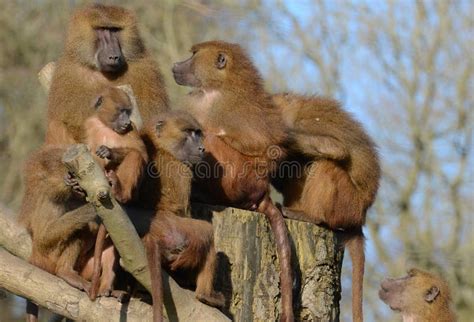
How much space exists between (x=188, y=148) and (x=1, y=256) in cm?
133

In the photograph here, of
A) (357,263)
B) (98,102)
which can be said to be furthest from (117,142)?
(357,263)

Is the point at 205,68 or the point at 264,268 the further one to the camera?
the point at 205,68

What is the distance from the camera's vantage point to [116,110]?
5.84 m

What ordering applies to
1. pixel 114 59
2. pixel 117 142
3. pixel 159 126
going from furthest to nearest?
pixel 114 59, pixel 159 126, pixel 117 142

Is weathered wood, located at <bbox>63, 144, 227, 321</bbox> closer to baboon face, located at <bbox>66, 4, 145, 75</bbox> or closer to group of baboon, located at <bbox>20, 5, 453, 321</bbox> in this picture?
group of baboon, located at <bbox>20, 5, 453, 321</bbox>

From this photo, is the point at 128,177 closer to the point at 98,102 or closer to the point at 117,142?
the point at 117,142

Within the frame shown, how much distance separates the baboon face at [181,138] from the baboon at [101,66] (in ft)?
2.09

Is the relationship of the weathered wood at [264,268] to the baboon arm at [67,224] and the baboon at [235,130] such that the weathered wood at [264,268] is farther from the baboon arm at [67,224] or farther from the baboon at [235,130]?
the baboon arm at [67,224]

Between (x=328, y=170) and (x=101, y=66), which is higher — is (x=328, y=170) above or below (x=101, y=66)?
below

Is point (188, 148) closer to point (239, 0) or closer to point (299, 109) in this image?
point (299, 109)

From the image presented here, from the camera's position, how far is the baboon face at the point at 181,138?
5984 millimetres

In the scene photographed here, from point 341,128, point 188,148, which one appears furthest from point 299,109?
point 188,148

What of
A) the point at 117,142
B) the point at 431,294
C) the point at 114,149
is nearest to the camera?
the point at 114,149

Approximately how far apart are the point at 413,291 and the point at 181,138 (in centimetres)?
276
